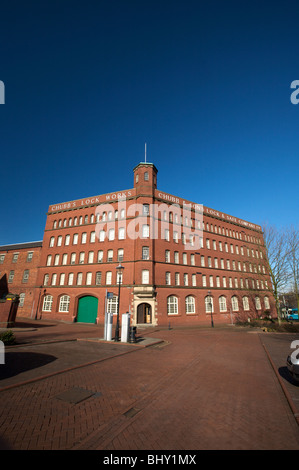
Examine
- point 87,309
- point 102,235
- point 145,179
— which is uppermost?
point 145,179

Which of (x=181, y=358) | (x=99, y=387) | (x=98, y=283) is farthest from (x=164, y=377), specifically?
(x=98, y=283)

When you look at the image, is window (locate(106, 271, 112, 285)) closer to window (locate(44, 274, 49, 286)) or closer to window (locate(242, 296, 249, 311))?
window (locate(44, 274, 49, 286))

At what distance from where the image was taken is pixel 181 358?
35.3ft

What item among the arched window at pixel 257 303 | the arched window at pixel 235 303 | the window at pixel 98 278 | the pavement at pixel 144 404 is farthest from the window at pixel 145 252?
the arched window at pixel 257 303

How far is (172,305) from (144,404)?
23.1 metres

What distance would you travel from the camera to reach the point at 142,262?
26.7 m

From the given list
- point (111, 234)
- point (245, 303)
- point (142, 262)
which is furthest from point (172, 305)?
point (245, 303)

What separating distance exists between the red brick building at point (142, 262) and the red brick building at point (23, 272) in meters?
1.71

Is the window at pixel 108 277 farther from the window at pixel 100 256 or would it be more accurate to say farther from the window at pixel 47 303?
the window at pixel 47 303

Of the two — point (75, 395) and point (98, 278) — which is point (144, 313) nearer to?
point (98, 278)

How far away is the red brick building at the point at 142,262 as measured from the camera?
27.2 meters

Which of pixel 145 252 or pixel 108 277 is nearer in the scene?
pixel 145 252
